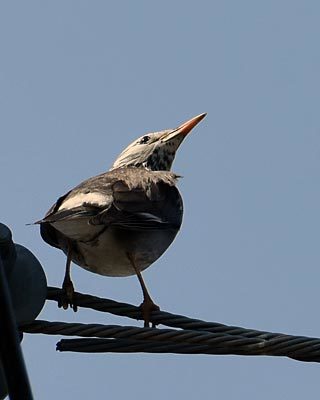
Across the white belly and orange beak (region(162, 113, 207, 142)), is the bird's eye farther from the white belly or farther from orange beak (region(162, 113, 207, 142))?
the white belly

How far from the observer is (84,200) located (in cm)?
838

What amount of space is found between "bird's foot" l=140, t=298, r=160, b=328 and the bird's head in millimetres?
4771

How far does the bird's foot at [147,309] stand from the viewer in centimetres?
675

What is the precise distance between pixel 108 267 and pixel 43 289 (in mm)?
3897

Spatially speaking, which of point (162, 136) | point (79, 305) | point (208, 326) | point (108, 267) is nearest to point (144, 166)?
point (162, 136)

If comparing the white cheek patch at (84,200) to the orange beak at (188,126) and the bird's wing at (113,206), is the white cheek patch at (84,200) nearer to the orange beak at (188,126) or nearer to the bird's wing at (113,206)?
the bird's wing at (113,206)

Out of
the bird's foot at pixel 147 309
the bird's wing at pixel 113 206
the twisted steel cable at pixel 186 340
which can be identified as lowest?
the twisted steel cable at pixel 186 340

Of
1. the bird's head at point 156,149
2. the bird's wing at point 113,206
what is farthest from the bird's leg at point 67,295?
the bird's head at point 156,149

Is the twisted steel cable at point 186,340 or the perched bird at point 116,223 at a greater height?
the perched bird at point 116,223

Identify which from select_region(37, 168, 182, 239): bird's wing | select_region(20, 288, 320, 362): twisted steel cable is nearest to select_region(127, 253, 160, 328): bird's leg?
select_region(37, 168, 182, 239): bird's wing

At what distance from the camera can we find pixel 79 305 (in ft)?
22.0

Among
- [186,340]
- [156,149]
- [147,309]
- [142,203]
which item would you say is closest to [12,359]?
[186,340]

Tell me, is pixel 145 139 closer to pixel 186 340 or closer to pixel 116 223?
pixel 116 223

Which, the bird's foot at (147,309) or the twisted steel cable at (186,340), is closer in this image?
the twisted steel cable at (186,340)
